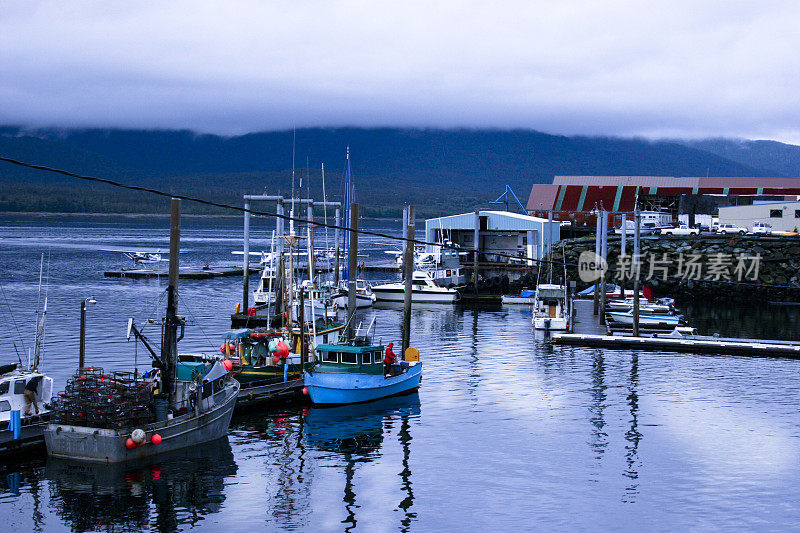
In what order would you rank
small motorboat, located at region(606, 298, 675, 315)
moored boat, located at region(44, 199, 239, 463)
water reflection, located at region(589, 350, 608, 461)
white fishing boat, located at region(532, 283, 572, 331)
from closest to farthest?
moored boat, located at region(44, 199, 239, 463)
water reflection, located at region(589, 350, 608, 461)
white fishing boat, located at region(532, 283, 572, 331)
small motorboat, located at region(606, 298, 675, 315)

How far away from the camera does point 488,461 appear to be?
29.6 meters

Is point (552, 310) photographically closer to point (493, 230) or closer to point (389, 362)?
point (389, 362)

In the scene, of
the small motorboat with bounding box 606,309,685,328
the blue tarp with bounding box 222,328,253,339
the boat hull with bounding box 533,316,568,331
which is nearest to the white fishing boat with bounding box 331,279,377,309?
the boat hull with bounding box 533,316,568,331

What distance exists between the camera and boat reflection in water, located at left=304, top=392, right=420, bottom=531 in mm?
26891

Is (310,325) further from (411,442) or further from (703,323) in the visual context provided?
(703,323)

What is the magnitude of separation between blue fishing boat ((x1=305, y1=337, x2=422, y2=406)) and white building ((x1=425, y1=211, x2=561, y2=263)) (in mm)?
60693

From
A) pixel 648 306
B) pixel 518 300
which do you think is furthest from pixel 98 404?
pixel 518 300

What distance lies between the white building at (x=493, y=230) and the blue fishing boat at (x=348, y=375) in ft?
199

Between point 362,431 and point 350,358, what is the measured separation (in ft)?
13.7

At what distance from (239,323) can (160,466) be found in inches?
1269

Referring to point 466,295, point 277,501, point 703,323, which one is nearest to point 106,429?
point 277,501

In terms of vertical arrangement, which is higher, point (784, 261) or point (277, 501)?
point (784, 261)

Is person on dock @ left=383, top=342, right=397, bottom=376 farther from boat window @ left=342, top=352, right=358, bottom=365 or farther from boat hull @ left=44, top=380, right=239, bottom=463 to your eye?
boat hull @ left=44, top=380, right=239, bottom=463

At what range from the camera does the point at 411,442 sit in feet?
105
